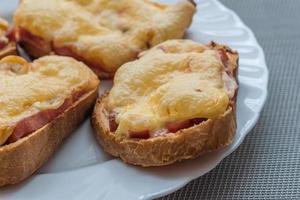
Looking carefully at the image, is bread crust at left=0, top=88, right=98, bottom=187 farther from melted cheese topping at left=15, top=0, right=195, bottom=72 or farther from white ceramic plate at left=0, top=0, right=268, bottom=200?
A: melted cheese topping at left=15, top=0, right=195, bottom=72

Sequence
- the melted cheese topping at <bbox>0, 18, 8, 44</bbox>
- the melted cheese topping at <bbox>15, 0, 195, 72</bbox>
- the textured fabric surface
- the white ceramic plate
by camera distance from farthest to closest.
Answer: the melted cheese topping at <bbox>0, 18, 8, 44</bbox> → the melted cheese topping at <bbox>15, 0, 195, 72</bbox> → the textured fabric surface → the white ceramic plate

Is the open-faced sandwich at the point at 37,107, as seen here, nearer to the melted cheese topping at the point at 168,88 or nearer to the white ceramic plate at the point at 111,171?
the white ceramic plate at the point at 111,171

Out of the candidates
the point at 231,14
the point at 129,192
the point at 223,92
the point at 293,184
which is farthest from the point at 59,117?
the point at 231,14

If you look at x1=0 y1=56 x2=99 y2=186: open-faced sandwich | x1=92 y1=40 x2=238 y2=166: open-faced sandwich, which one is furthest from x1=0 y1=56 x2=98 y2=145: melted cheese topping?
x1=92 y1=40 x2=238 y2=166: open-faced sandwich

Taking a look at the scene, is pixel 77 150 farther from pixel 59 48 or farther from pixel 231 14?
pixel 231 14

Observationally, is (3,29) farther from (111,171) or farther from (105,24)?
(111,171)

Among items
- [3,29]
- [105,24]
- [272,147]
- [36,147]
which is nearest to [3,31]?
[3,29]

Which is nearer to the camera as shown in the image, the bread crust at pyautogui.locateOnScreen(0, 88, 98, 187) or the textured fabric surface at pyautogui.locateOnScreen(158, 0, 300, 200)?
the bread crust at pyautogui.locateOnScreen(0, 88, 98, 187)
